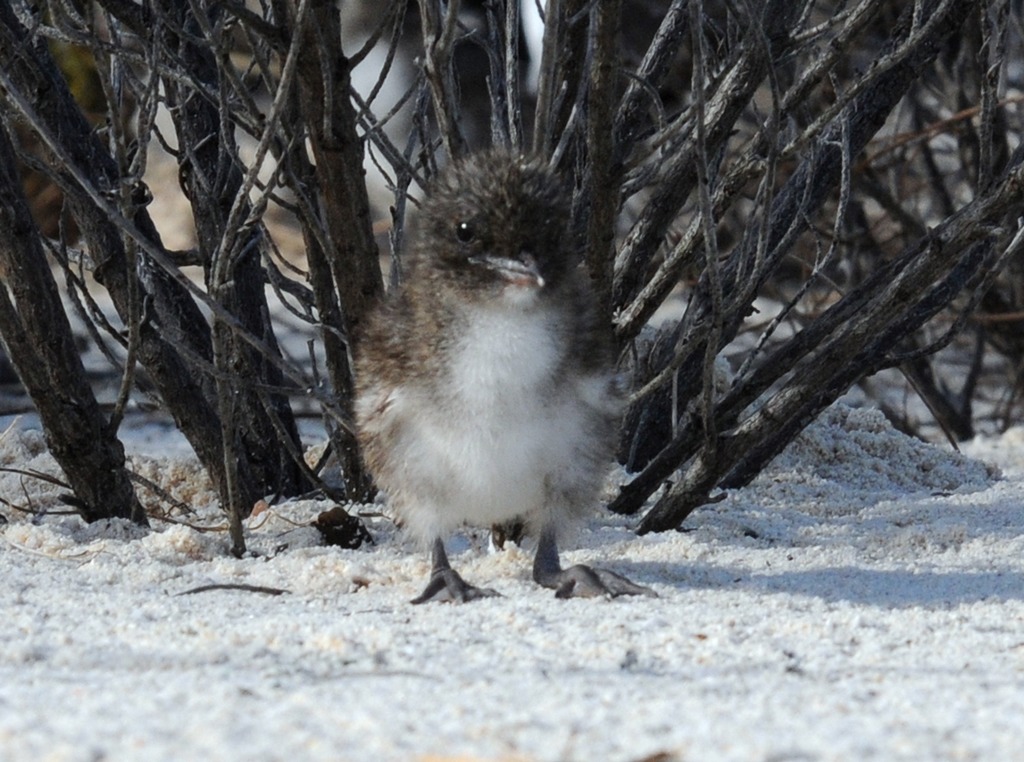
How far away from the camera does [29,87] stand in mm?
4195

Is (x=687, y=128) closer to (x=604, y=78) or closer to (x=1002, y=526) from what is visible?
(x=604, y=78)

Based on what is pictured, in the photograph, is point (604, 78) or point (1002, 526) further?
point (1002, 526)

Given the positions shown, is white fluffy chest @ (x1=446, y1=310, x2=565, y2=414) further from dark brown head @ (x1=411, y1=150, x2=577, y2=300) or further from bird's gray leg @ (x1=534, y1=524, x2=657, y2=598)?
Result: bird's gray leg @ (x1=534, y1=524, x2=657, y2=598)

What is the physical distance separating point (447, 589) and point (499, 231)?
791 millimetres

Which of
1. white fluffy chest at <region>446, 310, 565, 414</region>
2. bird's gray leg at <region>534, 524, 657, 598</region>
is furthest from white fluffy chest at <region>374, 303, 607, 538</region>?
bird's gray leg at <region>534, 524, 657, 598</region>

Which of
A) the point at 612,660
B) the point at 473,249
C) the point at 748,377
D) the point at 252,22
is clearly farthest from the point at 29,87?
the point at 612,660

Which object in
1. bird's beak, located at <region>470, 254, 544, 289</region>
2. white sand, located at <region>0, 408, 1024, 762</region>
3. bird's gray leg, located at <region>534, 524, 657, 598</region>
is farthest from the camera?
bird's gray leg, located at <region>534, 524, 657, 598</region>

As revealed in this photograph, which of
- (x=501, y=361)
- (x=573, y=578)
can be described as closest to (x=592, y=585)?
(x=573, y=578)

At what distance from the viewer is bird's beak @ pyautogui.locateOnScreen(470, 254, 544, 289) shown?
3.32 metres

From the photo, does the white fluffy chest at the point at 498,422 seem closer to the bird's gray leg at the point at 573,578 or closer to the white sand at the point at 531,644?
the bird's gray leg at the point at 573,578

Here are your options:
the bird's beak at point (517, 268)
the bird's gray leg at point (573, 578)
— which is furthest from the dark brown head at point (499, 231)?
the bird's gray leg at point (573, 578)

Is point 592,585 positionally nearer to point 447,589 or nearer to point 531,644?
point 447,589

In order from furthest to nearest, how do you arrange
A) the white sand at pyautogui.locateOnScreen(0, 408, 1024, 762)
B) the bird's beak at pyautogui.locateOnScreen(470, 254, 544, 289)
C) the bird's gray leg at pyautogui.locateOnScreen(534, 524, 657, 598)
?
the bird's gray leg at pyautogui.locateOnScreen(534, 524, 657, 598)
the bird's beak at pyautogui.locateOnScreen(470, 254, 544, 289)
the white sand at pyautogui.locateOnScreen(0, 408, 1024, 762)

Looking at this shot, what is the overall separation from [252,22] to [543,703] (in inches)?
74.7
